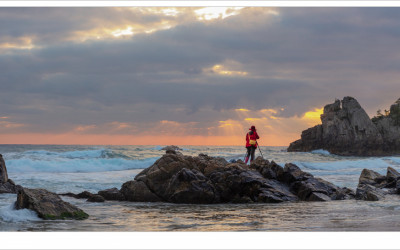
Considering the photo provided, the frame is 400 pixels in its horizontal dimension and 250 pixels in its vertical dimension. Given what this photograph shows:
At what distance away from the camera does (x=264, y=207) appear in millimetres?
11766

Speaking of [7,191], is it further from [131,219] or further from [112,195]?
[131,219]

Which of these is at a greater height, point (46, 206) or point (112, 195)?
point (46, 206)

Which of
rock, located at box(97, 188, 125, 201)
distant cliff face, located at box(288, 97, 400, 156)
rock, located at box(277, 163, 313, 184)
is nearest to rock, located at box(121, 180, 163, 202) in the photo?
rock, located at box(97, 188, 125, 201)

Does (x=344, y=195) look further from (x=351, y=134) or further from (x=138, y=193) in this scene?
(x=351, y=134)

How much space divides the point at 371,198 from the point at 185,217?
22.4 feet

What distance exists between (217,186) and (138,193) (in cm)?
270

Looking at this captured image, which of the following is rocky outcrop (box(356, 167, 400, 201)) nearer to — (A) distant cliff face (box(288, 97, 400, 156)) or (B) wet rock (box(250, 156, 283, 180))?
(B) wet rock (box(250, 156, 283, 180))

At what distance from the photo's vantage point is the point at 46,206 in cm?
926

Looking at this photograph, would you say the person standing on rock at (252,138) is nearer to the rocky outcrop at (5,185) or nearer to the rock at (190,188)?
the rock at (190,188)

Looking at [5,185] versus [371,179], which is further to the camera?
[371,179]

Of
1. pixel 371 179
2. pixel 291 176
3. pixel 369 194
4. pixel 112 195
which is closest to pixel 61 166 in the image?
pixel 112 195

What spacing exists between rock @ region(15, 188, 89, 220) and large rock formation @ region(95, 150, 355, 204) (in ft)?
13.5

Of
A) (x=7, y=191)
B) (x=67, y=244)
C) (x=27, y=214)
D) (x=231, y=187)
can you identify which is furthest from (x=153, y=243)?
(x=7, y=191)

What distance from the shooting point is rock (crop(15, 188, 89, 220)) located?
29.8 ft
